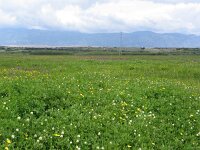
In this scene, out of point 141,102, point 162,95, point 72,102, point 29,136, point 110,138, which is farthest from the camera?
point 162,95

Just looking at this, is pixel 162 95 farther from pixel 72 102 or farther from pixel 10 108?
pixel 10 108

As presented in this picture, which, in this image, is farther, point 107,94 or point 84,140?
point 107,94

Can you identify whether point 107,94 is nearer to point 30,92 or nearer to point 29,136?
point 30,92

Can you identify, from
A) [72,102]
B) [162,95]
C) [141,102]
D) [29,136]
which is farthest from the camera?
[162,95]

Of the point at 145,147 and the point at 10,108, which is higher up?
the point at 10,108

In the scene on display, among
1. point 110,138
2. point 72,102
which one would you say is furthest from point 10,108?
point 110,138

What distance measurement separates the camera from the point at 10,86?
15.2m

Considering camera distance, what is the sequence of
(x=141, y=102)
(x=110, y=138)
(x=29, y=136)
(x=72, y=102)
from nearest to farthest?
(x=29, y=136) < (x=110, y=138) < (x=72, y=102) < (x=141, y=102)

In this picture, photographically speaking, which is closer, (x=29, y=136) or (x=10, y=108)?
(x=29, y=136)

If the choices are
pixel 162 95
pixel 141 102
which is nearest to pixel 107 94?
pixel 141 102

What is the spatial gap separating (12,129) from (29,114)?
4.76 ft

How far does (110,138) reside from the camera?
39.0ft

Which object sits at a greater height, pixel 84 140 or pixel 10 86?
pixel 10 86

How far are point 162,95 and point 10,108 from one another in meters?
7.76
